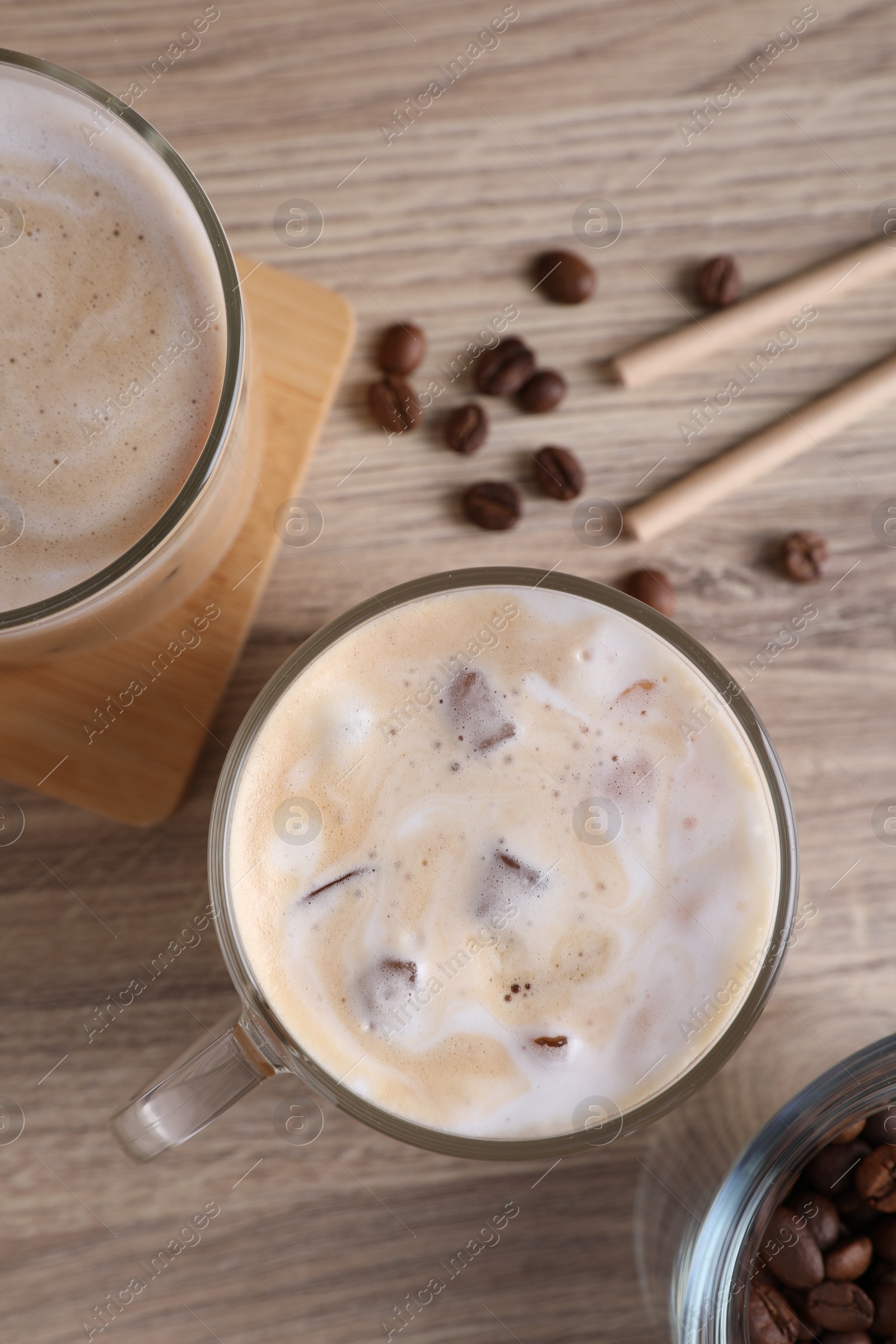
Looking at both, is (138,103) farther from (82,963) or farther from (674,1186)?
(674,1186)

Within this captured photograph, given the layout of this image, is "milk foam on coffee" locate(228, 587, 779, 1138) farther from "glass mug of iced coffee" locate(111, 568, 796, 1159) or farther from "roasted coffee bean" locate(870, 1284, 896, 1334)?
"roasted coffee bean" locate(870, 1284, 896, 1334)

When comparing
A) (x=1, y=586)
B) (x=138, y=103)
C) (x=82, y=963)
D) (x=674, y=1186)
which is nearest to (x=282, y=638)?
(x=1, y=586)

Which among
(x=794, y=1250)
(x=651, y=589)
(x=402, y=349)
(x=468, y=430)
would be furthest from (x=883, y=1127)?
(x=402, y=349)

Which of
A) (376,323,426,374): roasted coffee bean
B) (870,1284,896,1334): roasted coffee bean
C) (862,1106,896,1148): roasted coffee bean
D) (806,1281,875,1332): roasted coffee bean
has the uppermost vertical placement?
(376,323,426,374): roasted coffee bean

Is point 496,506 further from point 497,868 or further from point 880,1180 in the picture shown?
point 880,1180

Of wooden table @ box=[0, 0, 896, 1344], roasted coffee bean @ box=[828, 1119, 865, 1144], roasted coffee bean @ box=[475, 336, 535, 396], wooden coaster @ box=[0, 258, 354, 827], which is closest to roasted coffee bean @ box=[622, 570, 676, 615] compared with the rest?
wooden table @ box=[0, 0, 896, 1344]

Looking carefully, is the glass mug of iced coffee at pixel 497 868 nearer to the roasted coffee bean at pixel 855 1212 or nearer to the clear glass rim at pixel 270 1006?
the clear glass rim at pixel 270 1006

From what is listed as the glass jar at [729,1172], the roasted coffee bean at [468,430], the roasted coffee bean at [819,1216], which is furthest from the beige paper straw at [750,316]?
the roasted coffee bean at [819,1216]
